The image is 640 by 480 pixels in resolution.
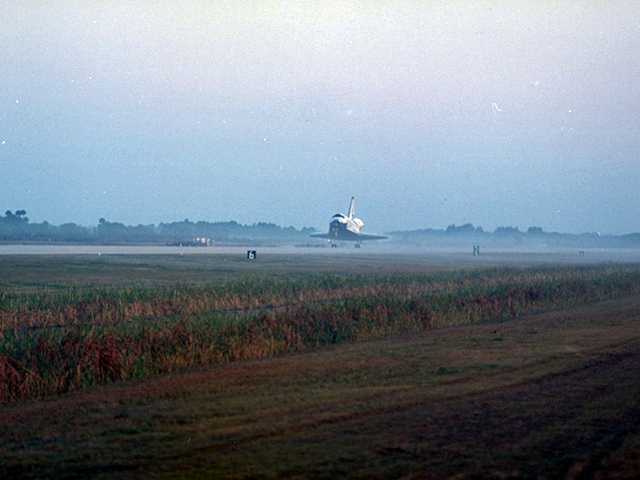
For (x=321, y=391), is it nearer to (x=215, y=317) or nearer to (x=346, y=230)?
(x=215, y=317)

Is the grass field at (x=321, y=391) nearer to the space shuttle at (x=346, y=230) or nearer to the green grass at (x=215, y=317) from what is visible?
the green grass at (x=215, y=317)

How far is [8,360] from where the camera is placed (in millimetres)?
17859

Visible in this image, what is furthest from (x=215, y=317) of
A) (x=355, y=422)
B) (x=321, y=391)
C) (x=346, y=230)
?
(x=346, y=230)

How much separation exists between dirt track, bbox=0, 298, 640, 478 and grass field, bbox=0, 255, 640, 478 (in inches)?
1.7

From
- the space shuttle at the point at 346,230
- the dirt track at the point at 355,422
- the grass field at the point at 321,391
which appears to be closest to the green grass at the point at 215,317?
the grass field at the point at 321,391

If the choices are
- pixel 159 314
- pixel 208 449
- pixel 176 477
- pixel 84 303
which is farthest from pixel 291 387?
pixel 84 303

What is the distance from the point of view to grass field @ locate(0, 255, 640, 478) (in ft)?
36.2

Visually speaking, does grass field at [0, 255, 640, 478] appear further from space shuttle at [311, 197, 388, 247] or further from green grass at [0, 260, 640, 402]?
space shuttle at [311, 197, 388, 247]

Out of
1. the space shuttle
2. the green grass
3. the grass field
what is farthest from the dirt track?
the space shuttle

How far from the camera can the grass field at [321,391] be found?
11.0 m

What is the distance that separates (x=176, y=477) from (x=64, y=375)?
8585mm

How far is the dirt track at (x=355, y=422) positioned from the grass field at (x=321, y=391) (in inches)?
1.7

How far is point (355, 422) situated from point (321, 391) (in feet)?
9.40

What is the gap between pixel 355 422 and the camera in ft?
43.1
